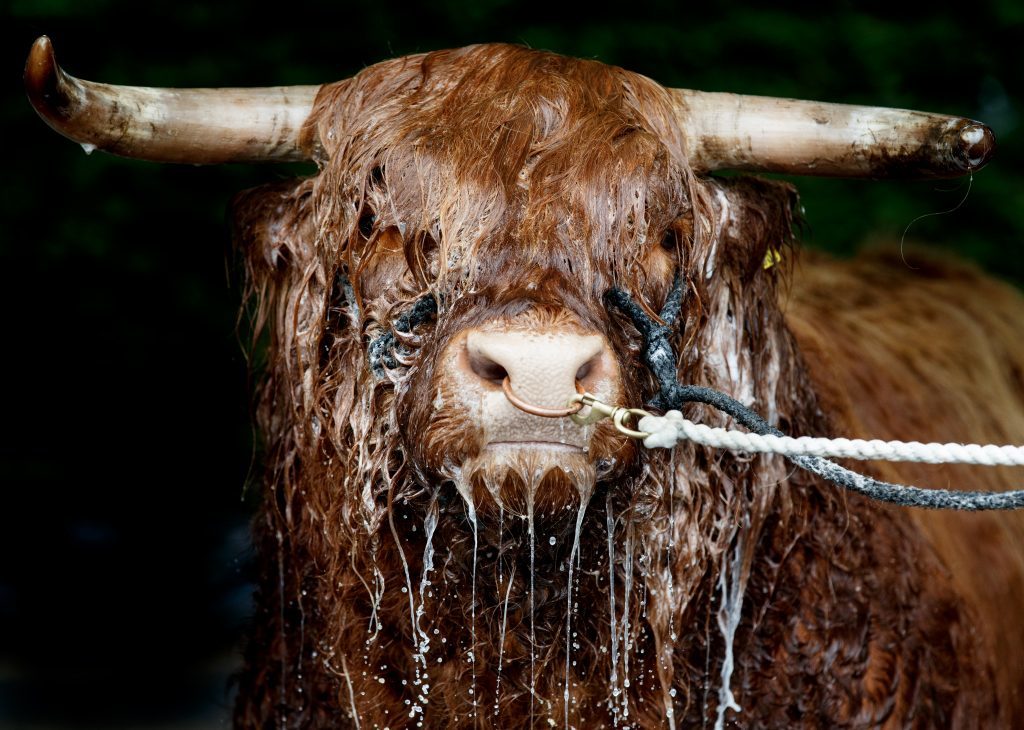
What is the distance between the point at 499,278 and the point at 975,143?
89cm

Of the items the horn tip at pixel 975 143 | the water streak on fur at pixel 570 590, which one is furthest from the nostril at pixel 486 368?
the horn tip at pixel 975 143

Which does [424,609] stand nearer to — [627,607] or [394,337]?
[627,607]

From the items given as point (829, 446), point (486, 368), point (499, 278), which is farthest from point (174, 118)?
point (829, 446)

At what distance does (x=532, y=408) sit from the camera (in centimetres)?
178

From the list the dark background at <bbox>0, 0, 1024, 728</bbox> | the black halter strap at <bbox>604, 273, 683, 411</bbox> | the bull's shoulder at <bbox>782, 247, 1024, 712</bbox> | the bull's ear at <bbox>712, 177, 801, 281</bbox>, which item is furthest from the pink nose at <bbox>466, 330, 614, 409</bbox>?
the dark background at <bbox>0, 0, 1024, 728</bbox>

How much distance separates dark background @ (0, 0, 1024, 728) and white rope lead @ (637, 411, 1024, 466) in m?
3.10

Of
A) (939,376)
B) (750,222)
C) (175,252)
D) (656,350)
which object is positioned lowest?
(656,350)

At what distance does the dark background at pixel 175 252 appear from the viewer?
4.64m

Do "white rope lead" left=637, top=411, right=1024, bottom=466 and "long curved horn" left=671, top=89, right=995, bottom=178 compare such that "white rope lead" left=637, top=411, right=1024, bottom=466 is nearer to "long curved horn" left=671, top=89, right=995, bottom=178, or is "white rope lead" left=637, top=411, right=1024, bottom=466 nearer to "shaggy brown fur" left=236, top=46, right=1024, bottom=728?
"shaggy brown fur" left=236, top=46, right=1024, bottom=728

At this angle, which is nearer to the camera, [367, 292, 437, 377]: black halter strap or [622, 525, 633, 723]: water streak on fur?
[367, 292, 437, 377]: black halter strap

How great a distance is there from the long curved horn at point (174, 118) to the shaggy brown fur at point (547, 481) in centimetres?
7

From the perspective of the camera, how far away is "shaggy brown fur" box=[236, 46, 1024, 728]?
2070mm

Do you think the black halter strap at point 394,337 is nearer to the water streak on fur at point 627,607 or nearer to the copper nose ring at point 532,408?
the copper nose ring at point 532,408

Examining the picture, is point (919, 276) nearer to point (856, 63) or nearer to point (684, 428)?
point (856, 63)
